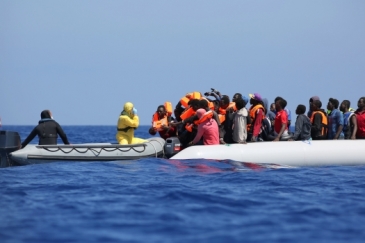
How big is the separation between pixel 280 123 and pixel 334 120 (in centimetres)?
132

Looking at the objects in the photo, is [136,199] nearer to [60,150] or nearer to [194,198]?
[194,198]

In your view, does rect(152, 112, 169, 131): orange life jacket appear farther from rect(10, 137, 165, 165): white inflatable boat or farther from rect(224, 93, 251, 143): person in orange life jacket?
rect(224, 93, 251, 143): person in orange life jacket

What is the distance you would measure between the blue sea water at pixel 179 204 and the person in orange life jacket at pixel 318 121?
222 centimetres

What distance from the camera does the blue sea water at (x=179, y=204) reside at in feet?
20.9

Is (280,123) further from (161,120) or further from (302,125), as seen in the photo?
(161,120)

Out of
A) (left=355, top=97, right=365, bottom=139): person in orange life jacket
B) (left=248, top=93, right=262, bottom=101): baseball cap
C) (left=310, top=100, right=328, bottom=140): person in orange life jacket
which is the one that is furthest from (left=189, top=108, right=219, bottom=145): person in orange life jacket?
(left=355, top=97, right=365, bottom=139): person in orange life jacket

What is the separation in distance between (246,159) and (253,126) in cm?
128

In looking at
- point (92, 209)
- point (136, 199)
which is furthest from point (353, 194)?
point (92, 209)

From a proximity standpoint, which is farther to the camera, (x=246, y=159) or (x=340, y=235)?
(x=246, y=159)

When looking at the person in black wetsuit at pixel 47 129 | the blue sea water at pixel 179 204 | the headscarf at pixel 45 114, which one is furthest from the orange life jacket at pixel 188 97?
the headscarf at pixel 45 114

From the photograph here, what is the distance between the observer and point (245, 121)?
533 inches

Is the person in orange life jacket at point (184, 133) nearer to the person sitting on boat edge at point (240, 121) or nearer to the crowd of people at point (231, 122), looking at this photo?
the crowd of people at point (231, 122)

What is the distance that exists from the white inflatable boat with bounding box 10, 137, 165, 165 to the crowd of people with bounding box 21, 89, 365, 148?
1.15ft

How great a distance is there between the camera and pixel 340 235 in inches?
250
